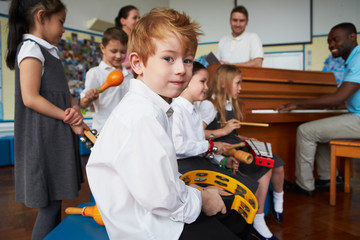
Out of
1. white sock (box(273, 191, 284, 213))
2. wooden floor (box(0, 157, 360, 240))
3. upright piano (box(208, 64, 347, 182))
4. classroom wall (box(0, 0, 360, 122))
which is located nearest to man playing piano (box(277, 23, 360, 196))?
upright piano (box(208, 64, 347, 182))

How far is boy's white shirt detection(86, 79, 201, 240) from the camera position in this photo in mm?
664

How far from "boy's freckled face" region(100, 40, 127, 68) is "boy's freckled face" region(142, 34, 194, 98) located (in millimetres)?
1173

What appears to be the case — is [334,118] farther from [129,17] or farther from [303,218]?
[129,17]

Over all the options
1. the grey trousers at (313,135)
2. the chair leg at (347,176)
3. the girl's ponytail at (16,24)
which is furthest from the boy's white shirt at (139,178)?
the chair leg at (347,176)

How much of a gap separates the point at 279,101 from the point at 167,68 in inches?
74.2

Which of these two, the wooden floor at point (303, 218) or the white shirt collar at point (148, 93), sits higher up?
the white shirt collar at point (148, 93)

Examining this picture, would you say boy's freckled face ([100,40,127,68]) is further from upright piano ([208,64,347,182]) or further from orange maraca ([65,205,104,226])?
orange maraca ([65,205,104,226])

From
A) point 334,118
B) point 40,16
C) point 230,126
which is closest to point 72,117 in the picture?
point 40,16

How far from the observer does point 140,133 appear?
67 centimetres

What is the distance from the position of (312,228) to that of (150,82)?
5.34ft

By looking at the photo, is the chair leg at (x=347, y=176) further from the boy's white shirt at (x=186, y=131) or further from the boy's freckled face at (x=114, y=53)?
the boy's freckled face at (x=114, y=53)

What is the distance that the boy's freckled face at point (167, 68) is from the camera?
777 millimetres

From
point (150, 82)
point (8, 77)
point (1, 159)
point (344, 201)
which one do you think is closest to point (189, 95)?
point (150, 82)

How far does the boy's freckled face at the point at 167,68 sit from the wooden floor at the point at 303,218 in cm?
135
